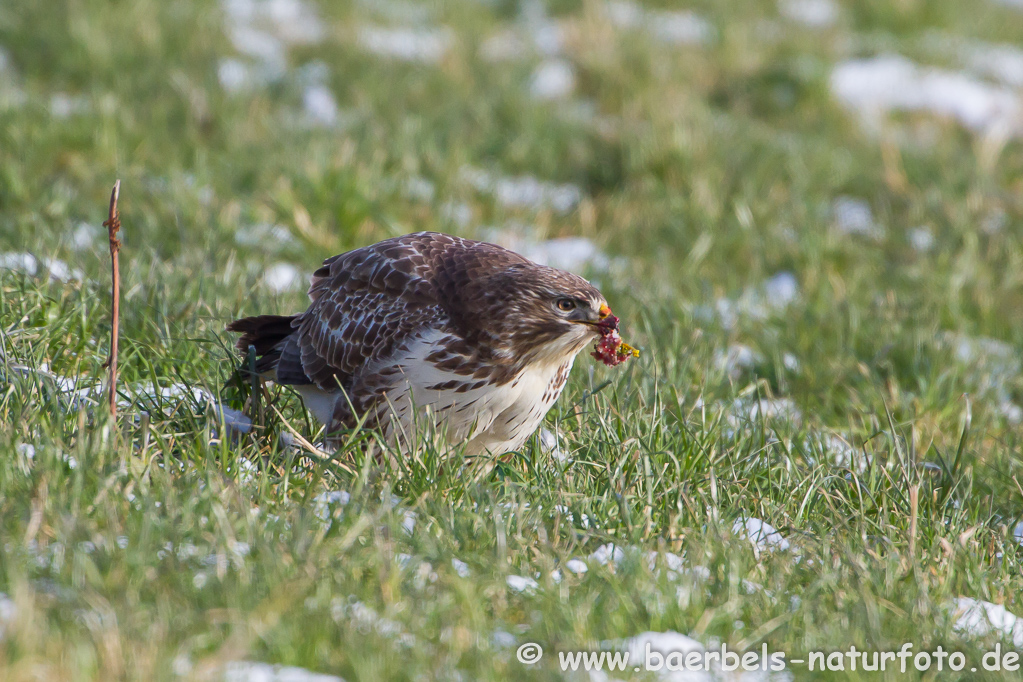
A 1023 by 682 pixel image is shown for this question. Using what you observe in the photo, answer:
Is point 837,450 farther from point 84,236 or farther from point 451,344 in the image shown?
point 84,236

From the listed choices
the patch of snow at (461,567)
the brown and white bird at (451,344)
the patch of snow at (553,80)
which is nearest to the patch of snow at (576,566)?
the patch of snow at (461,567)

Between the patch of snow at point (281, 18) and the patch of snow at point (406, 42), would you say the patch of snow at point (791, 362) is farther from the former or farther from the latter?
the patch of snow at point (281, 18)

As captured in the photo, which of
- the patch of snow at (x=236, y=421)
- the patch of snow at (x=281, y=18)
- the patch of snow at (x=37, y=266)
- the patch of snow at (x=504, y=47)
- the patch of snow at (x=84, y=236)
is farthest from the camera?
the patch of snow at (x=504, y=47)

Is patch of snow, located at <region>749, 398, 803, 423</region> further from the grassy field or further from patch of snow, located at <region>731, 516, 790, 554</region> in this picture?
patch of snow, located at <region>731, 516, 790, 554</region>

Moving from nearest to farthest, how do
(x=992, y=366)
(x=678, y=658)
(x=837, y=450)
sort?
→ (x=678, y=658) → (x=837, y=450) → (x=992, y=366)

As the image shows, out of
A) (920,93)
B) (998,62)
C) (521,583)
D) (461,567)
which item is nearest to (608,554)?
(521,583)

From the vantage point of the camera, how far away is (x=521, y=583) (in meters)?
3.07

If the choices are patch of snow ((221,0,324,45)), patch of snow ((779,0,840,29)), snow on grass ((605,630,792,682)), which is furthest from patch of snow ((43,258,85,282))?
patch of snow ((779,0,840,29))

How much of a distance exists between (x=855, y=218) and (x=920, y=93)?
3.16 m

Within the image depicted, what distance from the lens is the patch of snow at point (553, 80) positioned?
9.38m

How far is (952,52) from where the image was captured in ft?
36.8

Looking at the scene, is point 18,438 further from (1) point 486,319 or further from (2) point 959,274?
(2) point 959,274

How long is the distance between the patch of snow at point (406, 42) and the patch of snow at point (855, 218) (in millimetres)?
3749

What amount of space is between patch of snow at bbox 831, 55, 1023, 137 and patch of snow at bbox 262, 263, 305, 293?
231 inches
